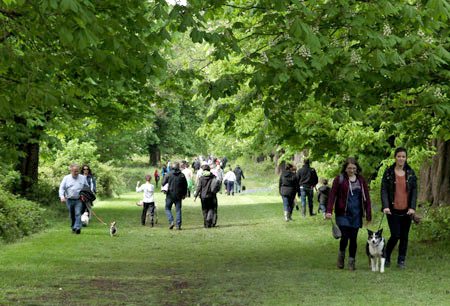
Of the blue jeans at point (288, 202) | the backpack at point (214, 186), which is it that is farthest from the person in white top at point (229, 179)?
the backpack at point (214, 186)

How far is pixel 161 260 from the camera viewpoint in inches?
547

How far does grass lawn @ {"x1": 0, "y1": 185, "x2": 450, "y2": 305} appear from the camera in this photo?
9.29m

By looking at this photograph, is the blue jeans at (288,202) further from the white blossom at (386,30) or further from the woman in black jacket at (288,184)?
the white blossom at (386,30)

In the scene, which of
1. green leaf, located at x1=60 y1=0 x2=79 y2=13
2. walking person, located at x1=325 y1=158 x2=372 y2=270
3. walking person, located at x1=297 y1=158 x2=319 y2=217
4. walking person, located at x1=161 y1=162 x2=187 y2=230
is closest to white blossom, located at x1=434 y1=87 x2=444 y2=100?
walking person, located at x1=325 y1=158 x2=372 y2=270

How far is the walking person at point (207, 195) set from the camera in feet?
68.3

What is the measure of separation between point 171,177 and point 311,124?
15.8ft

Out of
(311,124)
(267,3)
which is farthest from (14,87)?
(311,124)

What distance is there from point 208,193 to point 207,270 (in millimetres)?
8565

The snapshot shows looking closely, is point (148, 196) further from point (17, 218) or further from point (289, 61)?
point (289, 61)

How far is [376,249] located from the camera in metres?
11.2

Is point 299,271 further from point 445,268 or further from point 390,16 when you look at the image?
point 390,16

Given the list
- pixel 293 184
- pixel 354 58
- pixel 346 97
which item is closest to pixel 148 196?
pixel 293 184

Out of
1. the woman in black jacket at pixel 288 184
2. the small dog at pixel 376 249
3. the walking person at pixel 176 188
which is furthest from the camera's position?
A: the woman in black jacket at pixel 288 184

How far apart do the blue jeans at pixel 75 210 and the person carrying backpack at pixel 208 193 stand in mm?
4199
